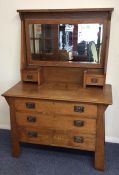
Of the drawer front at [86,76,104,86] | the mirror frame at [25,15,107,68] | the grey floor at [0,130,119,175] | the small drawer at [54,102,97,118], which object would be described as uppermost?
the mirror frame at [25,15,107,68]

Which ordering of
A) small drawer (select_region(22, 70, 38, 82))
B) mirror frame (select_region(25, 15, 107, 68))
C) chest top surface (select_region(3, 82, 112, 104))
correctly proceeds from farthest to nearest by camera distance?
small drawer (select_region(22, 70, 38, 82))
mirror frame (select_region(25, 15, 107, 68))
chest top surface (select_region(3, 82, 112, 104))

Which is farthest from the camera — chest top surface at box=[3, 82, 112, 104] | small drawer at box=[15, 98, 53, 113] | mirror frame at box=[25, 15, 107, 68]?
mirror frame at box=[25, 15, 107, 68]

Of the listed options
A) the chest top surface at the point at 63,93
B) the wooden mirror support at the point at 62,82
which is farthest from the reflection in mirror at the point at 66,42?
the chest top surface at the point at 63,93

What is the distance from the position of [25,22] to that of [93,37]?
72 centimetres

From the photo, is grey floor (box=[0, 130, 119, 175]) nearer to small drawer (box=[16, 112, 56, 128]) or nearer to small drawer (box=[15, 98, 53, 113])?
small drawer (box=[16, 112, 56, 128])

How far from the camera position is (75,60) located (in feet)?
7.30

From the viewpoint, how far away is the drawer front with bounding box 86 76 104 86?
6.97 ft

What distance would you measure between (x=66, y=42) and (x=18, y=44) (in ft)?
1.81

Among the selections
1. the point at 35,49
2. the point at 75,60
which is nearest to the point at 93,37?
the point at 75,60

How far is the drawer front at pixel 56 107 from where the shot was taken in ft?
6.26

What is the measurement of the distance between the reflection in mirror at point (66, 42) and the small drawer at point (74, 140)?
0.75m

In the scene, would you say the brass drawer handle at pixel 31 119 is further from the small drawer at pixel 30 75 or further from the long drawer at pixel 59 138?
the small drawer at pixel 30 75

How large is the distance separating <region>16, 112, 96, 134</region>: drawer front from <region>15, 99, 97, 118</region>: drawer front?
0.05 meters

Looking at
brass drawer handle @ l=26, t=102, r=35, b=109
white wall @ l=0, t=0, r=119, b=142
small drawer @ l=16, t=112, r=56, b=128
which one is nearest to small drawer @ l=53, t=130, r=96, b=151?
small drawer @ l=16, t=112, r=56, b=128
